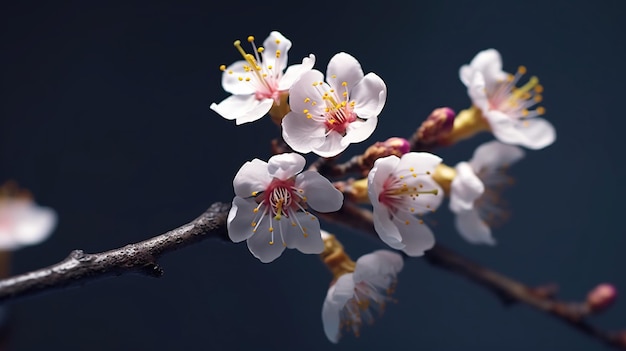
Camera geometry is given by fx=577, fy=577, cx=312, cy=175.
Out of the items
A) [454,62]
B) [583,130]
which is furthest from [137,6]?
[583,130]

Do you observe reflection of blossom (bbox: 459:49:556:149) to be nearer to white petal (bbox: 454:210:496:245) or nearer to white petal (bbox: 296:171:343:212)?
white petal (bbox: 454:210:496:245)

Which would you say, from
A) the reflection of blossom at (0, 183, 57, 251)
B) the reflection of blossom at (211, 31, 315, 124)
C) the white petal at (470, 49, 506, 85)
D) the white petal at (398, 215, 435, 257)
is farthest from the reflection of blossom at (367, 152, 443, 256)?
the reflection of blossom at (0, 183, 57, 251)

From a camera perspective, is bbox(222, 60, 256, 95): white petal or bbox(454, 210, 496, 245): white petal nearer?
bbox(222, 60, 256, 95): white petal

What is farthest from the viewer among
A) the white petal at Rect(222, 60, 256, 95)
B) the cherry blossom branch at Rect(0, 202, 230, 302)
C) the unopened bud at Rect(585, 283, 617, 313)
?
the unopened bud at Rect(585, 283, 617, 313)

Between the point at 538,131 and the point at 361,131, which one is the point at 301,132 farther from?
the point at 538,131

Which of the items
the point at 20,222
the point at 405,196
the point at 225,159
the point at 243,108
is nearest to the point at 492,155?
the point at 405,196

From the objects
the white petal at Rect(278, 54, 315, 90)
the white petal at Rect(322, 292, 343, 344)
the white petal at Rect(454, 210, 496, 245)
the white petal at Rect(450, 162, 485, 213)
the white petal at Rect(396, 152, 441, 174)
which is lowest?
the white petal at Rect(454, 210, 496, 245)

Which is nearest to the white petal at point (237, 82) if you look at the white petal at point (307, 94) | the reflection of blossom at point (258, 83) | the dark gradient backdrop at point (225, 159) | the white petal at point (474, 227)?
the reflection of blossom at point (258, 83)
